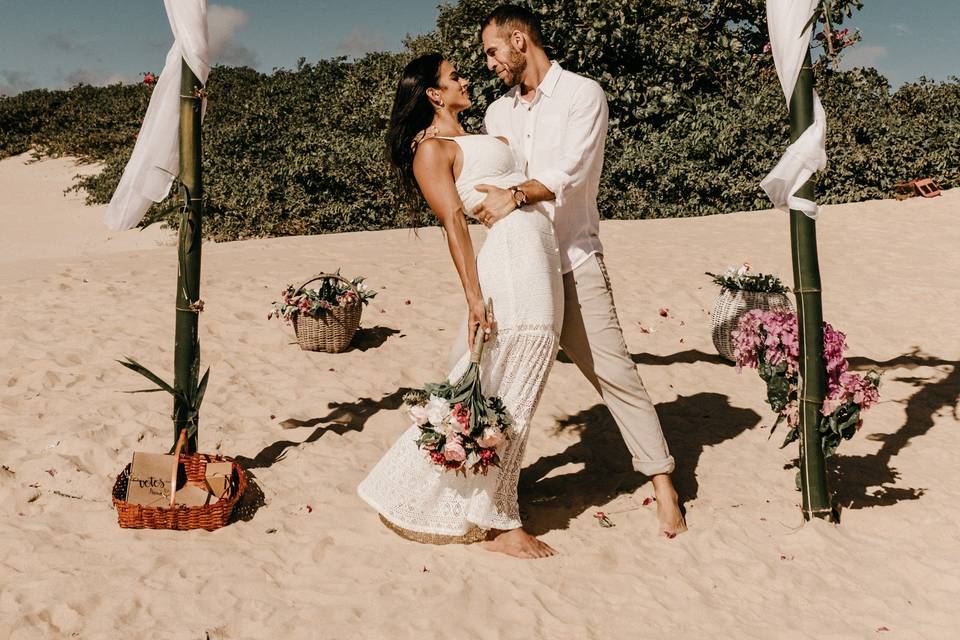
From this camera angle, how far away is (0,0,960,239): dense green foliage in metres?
12.6

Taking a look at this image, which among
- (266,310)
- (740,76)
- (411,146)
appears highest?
(740,76)

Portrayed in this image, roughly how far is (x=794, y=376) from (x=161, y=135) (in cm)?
331

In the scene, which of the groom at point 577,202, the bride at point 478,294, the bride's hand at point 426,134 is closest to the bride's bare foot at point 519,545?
the bride at point 478,294

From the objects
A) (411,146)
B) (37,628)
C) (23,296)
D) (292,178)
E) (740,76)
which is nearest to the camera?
(37,628)

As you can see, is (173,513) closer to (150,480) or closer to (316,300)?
(150,480)

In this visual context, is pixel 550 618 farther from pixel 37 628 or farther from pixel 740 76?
pixel 740 76

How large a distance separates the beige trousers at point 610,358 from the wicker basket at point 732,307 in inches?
98.7

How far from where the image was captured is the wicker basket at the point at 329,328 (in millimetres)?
5906

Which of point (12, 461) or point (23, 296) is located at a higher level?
point (23, 296)

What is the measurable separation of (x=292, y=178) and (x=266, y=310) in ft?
20.8

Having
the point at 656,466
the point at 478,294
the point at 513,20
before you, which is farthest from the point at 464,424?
the point at 513,20

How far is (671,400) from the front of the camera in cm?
571

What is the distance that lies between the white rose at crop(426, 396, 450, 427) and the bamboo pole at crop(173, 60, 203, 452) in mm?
1306

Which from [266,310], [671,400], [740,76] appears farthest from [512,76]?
[740,76]
